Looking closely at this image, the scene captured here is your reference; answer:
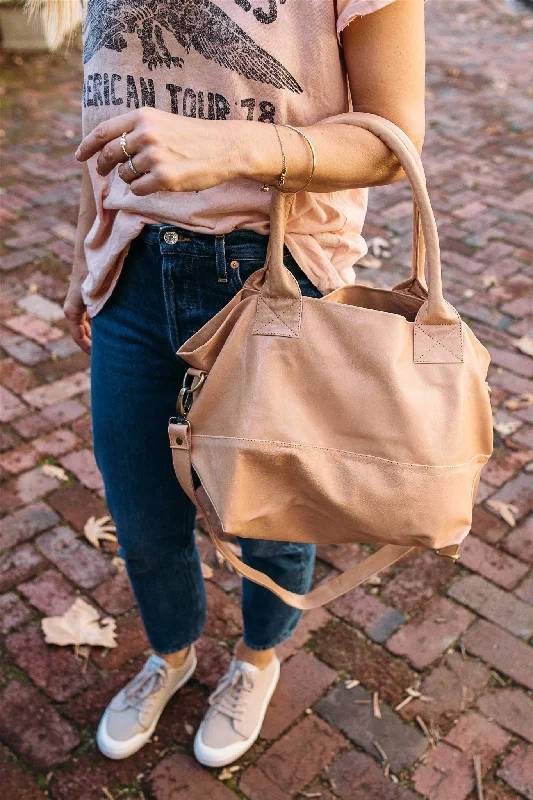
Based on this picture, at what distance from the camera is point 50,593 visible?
265cm

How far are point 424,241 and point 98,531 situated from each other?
1.78 meters

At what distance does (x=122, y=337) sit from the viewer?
170 centimetres

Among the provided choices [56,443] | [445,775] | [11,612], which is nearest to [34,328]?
[56,443]

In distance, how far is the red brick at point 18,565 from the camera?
2.69 meters

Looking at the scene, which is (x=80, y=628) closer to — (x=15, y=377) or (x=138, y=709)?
(x=138, y=709)

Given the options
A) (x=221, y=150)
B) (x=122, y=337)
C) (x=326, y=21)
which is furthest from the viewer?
(x=122, y=337)

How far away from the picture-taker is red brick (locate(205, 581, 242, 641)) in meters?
2.55

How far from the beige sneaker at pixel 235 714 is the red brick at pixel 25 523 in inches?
36.3

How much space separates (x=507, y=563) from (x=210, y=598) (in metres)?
0.99

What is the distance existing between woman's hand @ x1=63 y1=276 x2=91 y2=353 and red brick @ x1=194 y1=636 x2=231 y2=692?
98 centimetres

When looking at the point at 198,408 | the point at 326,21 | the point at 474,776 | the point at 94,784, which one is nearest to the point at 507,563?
the point at 474,776

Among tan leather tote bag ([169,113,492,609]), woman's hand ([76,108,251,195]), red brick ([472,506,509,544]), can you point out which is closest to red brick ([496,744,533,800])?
red brick ([472,506,509,544])

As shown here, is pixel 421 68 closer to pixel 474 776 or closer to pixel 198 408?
pixel 198 408

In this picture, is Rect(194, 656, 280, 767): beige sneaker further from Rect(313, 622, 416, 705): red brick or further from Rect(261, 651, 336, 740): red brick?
Rect(313, 622, 416, 705): red brick
